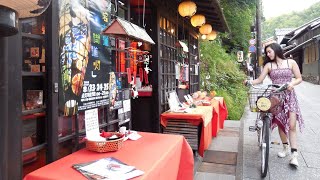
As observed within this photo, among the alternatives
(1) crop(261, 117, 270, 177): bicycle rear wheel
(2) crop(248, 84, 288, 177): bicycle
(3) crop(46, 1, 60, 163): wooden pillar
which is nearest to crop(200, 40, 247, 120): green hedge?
(2) crop(248, 84, 288, 177): bicycle

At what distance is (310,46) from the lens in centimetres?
3497

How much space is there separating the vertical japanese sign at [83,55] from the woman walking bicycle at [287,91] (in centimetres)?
377

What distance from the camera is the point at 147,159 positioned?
2941 mm

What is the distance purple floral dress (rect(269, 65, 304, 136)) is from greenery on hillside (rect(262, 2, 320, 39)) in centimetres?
7778

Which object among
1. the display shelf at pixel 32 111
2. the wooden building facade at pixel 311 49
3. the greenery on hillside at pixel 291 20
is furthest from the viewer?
the greenery on hillside at pixel 291 20

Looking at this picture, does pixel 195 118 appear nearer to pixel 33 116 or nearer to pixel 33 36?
pixel 33 116

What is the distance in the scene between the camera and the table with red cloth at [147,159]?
258 centimetres

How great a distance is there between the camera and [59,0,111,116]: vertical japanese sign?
127 inches

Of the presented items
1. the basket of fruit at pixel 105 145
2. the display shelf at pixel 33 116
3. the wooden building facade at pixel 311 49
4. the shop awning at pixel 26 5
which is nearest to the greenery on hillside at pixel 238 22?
the wooden building facade at pixel 311 49

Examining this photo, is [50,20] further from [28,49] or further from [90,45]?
[90,45]

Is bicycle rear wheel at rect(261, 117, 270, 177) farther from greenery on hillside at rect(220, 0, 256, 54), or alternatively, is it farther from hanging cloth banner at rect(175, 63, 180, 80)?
greenery on hillside at rect(220, 0, 256, 54)

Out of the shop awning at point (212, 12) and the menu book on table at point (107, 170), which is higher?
the shop awning at point (212, 12)

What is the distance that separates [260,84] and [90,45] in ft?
14.2

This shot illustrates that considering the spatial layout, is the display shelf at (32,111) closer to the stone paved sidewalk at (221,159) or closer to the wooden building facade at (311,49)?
the stone paved sidewalk at (221,159)
